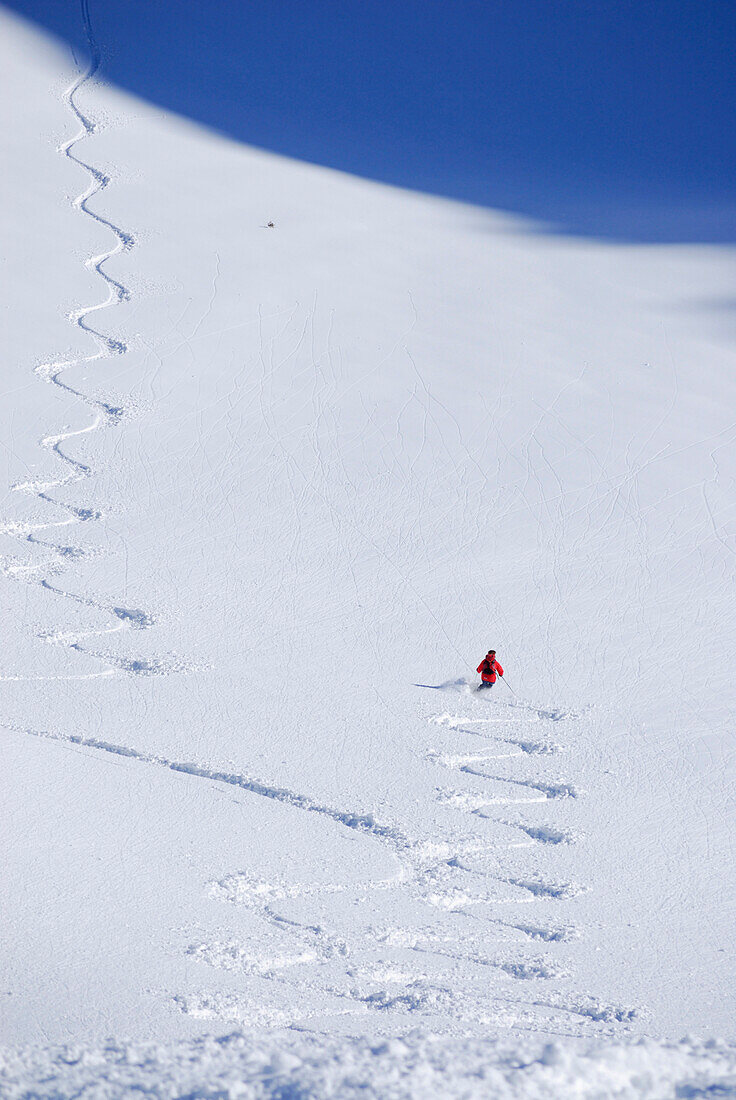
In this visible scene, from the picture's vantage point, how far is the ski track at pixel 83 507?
652 centimetres

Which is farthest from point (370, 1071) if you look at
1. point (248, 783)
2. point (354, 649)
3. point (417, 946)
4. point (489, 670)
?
point (354, 649)

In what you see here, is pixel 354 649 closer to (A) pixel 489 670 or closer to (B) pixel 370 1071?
(A) pixel 489 670

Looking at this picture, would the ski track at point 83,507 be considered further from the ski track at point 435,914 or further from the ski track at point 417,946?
the ski track at point 417,946

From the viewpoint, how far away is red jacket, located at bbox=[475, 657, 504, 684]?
6508mm

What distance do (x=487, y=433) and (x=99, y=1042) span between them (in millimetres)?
7422

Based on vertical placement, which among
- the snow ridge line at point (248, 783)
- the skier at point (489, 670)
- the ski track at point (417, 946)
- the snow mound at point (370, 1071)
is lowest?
the snow mound at point (370, 1071)

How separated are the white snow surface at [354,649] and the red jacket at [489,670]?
16cm

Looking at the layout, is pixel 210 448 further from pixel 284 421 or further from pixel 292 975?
pixel 292 975

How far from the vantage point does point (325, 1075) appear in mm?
3029

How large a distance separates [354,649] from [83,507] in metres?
2.70

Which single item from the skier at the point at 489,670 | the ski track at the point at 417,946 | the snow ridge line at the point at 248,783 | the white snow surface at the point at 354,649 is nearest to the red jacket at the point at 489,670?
the skier at the point at 489,670

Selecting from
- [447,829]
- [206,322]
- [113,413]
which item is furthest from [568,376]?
[447,829]

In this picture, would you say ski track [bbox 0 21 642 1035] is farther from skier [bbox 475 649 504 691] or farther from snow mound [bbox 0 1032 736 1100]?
snow mound [bbox 0 1032 736 1100]

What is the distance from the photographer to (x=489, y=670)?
6.51 metres
